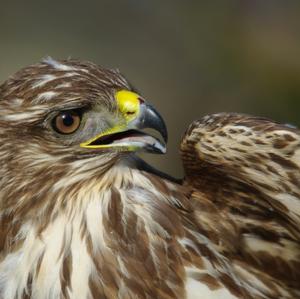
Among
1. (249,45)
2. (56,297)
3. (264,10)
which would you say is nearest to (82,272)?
(56,297)

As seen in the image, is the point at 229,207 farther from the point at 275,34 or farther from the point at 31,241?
the point at 275,34

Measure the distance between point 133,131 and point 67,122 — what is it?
30cm

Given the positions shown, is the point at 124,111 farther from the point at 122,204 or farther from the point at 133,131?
the point at 122,204

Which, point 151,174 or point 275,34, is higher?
point 151,174

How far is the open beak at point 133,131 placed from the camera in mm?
3887

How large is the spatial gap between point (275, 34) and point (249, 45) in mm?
482

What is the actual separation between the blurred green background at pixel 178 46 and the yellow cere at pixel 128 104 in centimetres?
642

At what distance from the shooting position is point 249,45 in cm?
1235

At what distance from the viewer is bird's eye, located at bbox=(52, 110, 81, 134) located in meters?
3.89

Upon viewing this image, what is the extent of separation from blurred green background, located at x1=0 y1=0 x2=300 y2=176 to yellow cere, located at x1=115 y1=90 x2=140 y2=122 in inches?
253

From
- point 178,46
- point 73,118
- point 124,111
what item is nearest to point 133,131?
point 124,111

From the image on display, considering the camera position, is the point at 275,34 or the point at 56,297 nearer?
the point at 56,297

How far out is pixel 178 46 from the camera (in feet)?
41.3

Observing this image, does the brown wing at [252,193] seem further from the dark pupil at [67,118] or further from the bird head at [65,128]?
the dark pupil at [67,118]
